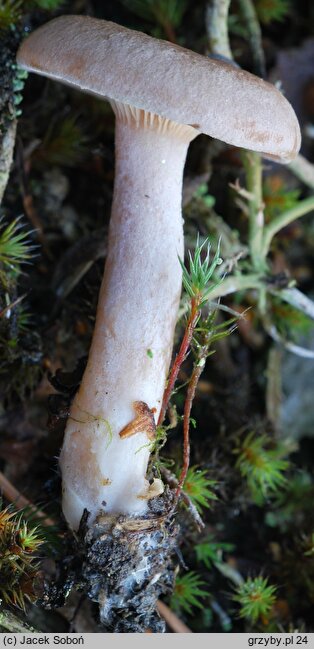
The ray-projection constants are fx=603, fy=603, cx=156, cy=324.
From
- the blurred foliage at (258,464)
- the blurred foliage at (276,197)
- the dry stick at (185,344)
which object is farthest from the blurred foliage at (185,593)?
the blurred foliage at (276,197)

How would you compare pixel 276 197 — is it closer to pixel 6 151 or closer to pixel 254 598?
pixel 6 151

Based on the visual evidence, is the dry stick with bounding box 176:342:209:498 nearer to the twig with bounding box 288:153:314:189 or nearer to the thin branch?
the thin branch

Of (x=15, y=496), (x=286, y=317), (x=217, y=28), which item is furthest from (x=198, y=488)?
(x=217, y=28)

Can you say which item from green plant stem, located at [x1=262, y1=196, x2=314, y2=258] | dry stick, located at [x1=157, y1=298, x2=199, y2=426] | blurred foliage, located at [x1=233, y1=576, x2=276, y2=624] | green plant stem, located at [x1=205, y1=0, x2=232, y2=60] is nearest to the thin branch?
green plant stem, located at [x1=262, y1=196, x2=314, y2=258]

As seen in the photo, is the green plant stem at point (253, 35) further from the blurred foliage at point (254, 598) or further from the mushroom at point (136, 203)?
the blurred foliage at point (254, 598)

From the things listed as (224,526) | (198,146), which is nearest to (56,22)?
(198,146)

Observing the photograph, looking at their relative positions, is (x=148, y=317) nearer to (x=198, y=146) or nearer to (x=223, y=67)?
(x=223, y=67)
